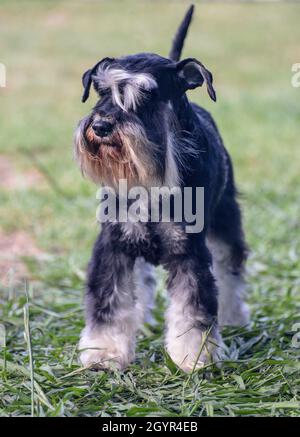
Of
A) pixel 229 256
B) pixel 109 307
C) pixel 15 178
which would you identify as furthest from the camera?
pixel 15 178

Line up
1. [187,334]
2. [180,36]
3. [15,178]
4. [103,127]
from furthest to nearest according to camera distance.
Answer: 1. [15,178]
2. [180,36]
3. [187,334]
4. [103,127]

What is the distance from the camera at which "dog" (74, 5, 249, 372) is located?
4.01 metres

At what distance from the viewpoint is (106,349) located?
15.0 feet

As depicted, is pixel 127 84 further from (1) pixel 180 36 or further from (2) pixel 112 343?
(2) pixel 112 343

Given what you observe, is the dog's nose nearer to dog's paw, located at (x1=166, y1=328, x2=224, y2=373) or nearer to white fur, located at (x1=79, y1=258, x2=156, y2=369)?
white fur, located at (x1=79, y1=258, x2=156, y2=369)

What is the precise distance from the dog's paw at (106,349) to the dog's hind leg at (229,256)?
86 cm

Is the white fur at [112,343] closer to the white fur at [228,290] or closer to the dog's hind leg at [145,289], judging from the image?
the dog's hind leg at [145,289]

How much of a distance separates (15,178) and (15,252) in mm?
2835

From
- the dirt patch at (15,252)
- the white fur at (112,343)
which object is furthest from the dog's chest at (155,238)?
the dirt patch at (15,252)

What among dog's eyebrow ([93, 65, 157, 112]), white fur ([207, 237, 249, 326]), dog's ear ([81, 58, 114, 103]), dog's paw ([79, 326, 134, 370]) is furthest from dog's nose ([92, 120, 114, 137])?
white fur ([207, 237, 249, 326])

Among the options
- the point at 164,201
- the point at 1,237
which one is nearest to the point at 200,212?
the point at 164,201

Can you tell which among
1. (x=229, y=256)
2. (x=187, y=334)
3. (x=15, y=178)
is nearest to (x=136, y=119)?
(x=187, y=334)

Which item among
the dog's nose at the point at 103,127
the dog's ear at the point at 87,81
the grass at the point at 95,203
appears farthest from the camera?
the dog's ear at the point at 87,81

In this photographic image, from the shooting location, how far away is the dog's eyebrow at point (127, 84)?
3969 mm
